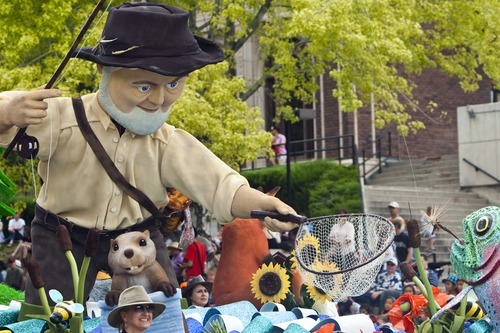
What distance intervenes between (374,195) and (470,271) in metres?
16.8

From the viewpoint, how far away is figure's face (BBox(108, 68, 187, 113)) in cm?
643

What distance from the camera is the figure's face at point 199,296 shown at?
10305 millimetres

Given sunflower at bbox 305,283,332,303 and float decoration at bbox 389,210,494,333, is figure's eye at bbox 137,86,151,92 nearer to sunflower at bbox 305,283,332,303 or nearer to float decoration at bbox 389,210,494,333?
float decoration at bbox 389,210,494,333

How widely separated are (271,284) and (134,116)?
290cm

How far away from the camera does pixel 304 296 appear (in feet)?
30.3

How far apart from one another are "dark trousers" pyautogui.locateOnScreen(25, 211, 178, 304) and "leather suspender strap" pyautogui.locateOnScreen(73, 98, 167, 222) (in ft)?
0.63

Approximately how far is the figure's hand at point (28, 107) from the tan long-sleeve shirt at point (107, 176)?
13.6 inches

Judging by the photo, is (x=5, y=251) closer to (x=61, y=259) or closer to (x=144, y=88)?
(x=61, y=259)

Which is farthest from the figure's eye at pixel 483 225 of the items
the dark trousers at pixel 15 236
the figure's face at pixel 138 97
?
the dark trousers at pixel 15 236

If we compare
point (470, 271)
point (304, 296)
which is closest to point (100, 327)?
point (470, 271)

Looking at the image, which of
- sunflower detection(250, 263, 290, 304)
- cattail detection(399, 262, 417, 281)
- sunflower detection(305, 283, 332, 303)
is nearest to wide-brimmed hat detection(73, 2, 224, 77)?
cattail detection(399, 262, 417, 281)

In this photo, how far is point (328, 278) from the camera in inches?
256

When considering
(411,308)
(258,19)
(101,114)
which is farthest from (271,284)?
(258,19)

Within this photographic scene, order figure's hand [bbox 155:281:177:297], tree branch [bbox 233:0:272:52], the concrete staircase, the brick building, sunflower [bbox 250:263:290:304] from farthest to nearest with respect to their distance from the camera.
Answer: the brick building < tree branch [bbox 233:0:272:52] < the concrete staircase < sunflower [bbox 250:263:290:304] < figure's hand [bbox 155:281:177:297]
